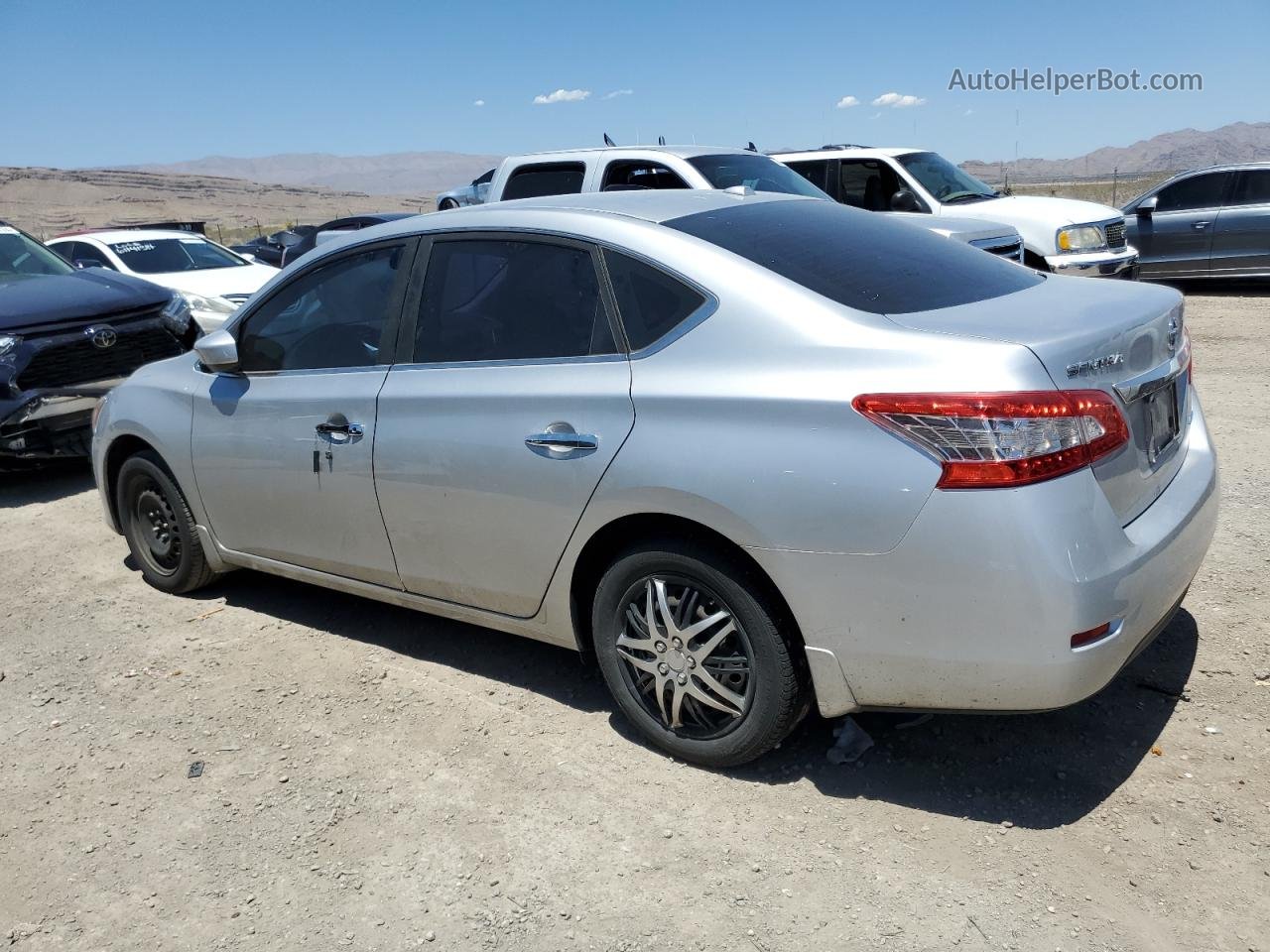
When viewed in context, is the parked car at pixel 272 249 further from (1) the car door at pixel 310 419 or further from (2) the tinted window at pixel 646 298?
(2) the tinted window at pixel 646 298

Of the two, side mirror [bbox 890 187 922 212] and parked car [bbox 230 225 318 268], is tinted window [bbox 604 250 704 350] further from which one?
parked car [bbox 230 225 318 268]

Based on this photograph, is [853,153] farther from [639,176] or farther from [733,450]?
[733,450]

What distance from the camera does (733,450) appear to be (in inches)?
118

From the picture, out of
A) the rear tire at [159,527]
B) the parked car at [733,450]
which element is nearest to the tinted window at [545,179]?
the rear tire at [159,527]

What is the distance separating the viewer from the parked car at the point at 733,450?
2.73 meters

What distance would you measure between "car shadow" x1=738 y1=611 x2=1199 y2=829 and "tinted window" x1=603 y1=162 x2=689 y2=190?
6.06 m

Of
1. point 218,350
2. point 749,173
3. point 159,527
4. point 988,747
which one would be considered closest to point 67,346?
point 159,527

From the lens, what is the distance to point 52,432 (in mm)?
7160

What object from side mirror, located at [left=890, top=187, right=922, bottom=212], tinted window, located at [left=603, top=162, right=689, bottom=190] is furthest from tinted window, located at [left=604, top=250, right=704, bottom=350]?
side mirror, located at [left=890, top=187, right=922, bottom=212]

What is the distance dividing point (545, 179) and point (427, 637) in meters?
5.93

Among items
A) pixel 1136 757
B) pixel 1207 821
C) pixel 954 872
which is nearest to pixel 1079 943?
pixel 954 872

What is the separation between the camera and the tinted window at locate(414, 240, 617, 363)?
3.51m

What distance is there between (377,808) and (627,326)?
1.70 metres

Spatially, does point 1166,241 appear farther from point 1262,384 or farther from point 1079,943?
point 1079,943
